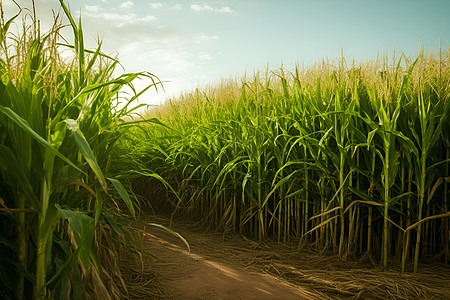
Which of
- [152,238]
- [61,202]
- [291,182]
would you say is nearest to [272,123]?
[291,182]

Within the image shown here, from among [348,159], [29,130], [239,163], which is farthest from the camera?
[239,163]

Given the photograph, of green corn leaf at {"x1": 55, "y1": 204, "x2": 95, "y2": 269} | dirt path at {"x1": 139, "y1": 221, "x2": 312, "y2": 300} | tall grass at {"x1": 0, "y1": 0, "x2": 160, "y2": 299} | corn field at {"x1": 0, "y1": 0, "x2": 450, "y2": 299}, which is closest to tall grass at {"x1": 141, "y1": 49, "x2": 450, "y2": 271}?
corn field at {"x1": 0, "y1": 0, "x2": 450, "y2": 299}

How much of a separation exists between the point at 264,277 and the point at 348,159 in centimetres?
113

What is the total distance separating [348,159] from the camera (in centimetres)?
250

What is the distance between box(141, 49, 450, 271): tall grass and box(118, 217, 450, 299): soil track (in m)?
0.18

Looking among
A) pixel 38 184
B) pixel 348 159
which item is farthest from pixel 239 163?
pixel 38 184

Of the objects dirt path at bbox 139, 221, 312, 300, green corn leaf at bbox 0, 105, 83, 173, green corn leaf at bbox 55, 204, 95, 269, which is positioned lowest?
dirt path at bbox 139, 221, 312, 300

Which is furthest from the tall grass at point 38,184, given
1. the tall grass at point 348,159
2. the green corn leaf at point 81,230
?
the tall grass at point 348,159

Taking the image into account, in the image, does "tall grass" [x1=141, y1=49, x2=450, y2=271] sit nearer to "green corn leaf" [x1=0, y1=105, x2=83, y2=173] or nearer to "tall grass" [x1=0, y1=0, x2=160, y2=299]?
"tall grass" [x1=0, y1=0, x2=160, y2=299]

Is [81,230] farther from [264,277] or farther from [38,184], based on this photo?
[264,277]

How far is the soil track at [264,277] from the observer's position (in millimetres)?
2016

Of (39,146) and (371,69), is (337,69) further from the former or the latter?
(39,146)

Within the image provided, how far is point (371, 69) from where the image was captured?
294cm

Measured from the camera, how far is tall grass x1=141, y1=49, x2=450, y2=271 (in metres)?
2.36
